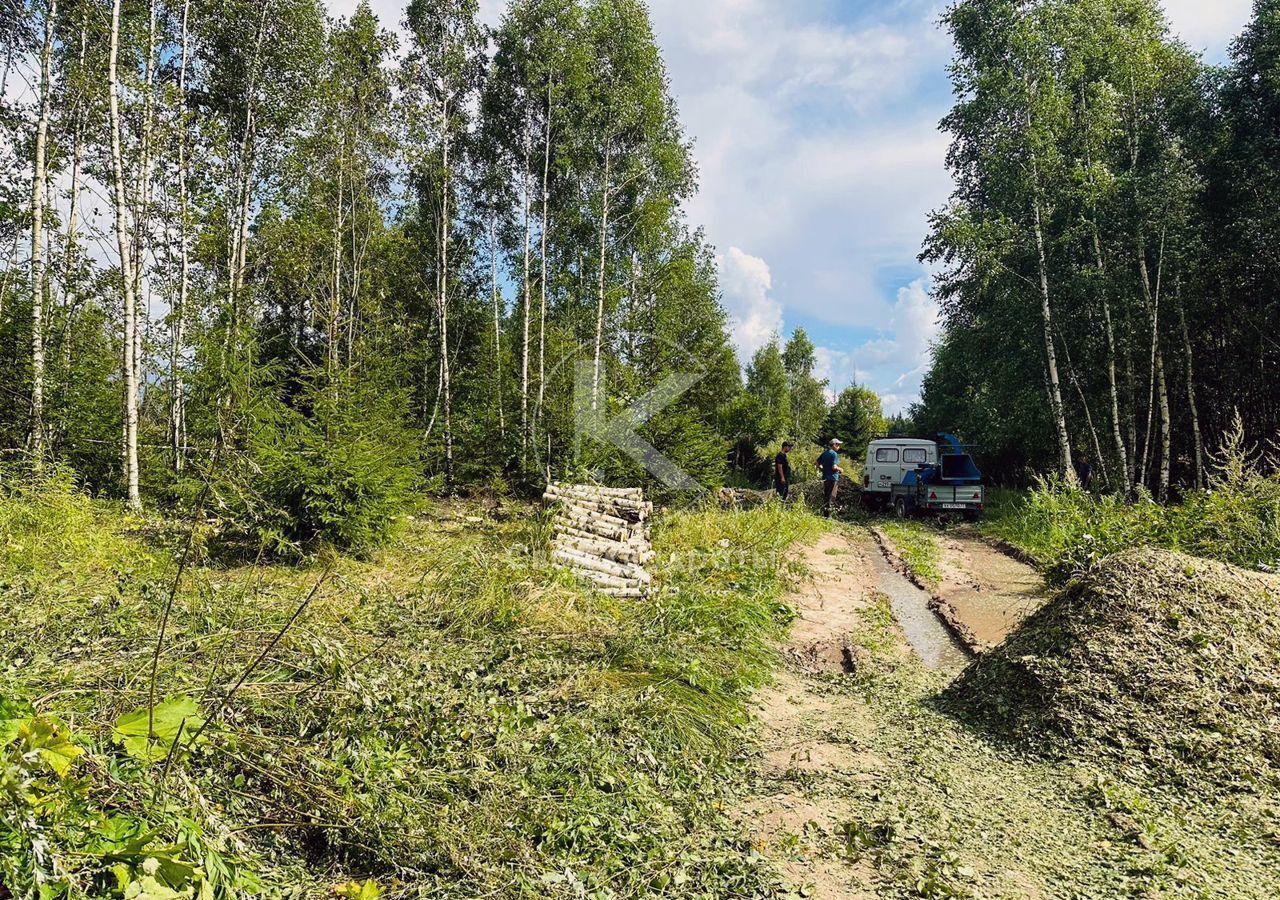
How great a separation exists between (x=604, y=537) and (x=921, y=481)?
432 inches

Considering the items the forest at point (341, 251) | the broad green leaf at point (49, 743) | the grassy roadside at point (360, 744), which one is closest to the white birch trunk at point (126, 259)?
the forest at point (341, 251)

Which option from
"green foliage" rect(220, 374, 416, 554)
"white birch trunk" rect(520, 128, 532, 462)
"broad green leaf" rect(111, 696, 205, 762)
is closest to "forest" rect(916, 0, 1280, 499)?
"white birch trunk" rect(520, 128, 532, 462)

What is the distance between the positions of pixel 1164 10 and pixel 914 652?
64.6ft

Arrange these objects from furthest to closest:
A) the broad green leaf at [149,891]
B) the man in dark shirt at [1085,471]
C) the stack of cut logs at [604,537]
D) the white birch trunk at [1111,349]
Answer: the man in dark shirt at [1085,471] → the white birch trunk at [1111,349] → the stack of cut logs at [604,537] → the broad green leaf at [149,891]

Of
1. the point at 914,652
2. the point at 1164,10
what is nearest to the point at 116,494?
the point at 914,652

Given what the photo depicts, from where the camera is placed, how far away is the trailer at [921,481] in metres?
15.4

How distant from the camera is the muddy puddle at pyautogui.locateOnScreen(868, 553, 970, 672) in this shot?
6340 millimetres

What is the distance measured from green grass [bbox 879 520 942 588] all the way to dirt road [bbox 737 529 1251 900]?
5.17 m

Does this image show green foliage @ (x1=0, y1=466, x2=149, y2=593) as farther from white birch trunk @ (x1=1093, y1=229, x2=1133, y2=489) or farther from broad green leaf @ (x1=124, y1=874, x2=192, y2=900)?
white birch trunk @ (x1=1093, y1=229, x2=1133, y2=489)

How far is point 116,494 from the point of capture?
10.9 meters

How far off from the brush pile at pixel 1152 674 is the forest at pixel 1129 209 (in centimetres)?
995

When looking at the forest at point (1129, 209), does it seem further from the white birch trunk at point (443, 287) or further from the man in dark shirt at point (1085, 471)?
the white birch trunk at point (443, 287)

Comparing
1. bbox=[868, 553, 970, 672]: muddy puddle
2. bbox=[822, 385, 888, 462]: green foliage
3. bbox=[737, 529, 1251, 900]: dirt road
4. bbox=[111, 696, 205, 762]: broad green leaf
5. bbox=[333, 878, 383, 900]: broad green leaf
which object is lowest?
bbox=[868, 553, 970, 672]: muddy puddle

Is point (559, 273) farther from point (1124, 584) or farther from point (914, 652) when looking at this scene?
point (1124, 584)
